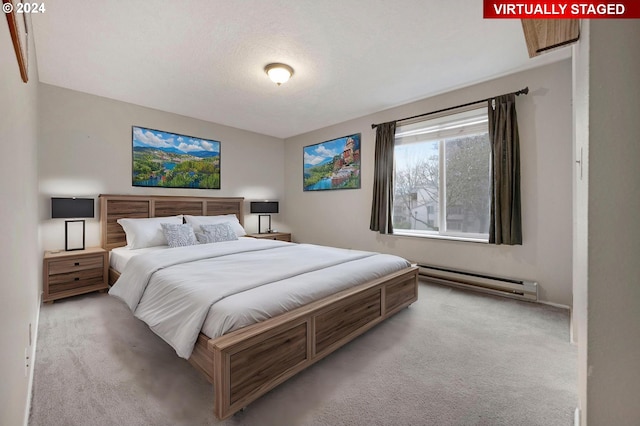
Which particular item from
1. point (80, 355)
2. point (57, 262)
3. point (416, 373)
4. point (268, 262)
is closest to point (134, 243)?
point (57, 262)

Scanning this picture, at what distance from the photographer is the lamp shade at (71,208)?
3.07 meters

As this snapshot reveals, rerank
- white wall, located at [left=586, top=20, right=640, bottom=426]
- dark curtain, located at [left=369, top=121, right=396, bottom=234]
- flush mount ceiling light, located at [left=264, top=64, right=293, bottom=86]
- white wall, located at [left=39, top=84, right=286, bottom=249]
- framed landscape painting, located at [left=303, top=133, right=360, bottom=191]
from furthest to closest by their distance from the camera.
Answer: framed landscape painting, located at [left=303, top=133, right=360, bottom=191] → dark curtain, located at [left=369, top=121, right=396, bottom=234] → white wall, located at [left=39, top=84, right=286, bottom=249] → flush mount ceiling light, located at [left=264, top=64, right=293, bottom=86] → white wall, located at [left=586, top=20, right=640, bottom=426]

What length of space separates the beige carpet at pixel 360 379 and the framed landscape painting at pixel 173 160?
7.20 ft

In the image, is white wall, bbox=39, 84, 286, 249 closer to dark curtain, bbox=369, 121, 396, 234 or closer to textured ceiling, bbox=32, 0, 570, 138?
textured ceiling, bbox=32, 0, 570, 138

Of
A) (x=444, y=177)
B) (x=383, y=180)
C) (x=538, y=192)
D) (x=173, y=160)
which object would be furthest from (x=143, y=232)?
(x=538, y=192)

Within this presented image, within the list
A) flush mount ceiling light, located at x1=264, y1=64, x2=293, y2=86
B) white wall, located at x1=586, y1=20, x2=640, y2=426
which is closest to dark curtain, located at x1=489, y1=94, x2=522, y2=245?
flush mount ceiling light, located at x1=264, y1=64, x2=293, y2=86

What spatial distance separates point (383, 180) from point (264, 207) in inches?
90.7

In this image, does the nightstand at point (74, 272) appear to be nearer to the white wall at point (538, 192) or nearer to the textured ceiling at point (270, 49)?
the textured ceiling at point (270, 49)

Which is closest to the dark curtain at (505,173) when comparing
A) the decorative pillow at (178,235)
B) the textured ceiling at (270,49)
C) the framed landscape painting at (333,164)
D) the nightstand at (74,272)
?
the textured ceiling at (270,49)

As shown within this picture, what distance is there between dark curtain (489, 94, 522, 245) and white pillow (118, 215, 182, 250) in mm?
4103

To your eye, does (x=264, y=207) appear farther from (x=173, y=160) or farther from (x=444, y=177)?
(x=444, y=177)

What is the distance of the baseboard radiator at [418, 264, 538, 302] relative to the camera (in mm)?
3053

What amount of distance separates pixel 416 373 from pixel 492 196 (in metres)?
2.34

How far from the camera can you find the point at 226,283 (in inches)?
76.2
